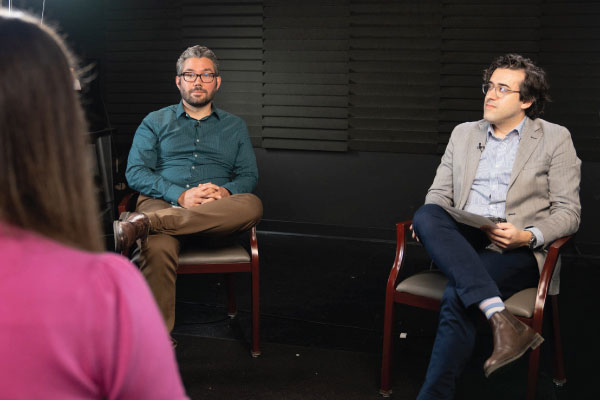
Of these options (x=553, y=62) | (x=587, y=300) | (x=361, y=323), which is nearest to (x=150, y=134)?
(x=361, y=323)

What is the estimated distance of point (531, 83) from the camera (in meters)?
2.92

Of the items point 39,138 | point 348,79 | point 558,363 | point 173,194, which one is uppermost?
point 39,138

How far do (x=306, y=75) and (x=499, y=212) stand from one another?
2907mm

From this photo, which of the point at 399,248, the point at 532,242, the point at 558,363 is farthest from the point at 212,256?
the point at 558,363

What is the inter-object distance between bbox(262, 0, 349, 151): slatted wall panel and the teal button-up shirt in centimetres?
190

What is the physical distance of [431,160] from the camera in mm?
5328

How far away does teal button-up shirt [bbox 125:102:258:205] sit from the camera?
137 inches

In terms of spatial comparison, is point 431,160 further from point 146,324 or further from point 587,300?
point 146,324

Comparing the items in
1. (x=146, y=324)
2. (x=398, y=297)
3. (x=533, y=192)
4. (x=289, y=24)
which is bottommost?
(x=398, y=297)

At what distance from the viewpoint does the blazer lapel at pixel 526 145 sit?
2811 millimetres

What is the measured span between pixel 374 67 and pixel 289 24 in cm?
81

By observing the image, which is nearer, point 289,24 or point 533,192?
point 533,192

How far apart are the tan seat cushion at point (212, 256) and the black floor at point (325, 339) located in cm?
50

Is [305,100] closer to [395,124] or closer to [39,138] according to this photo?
[395,124]
